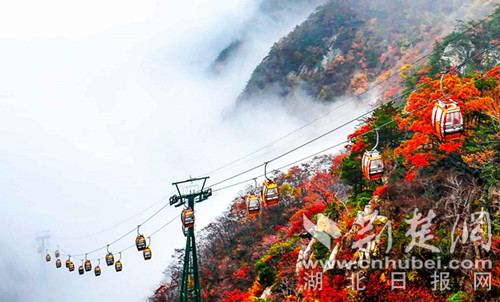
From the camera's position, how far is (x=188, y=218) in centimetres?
1706

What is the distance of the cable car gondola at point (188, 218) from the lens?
17016 millimetres

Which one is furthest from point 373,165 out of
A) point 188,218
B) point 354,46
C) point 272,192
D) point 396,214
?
point 354,46

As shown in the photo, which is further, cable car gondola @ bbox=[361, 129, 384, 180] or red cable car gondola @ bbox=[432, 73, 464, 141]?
cable car gondola @ bbox=[361, 129, 384, 180]

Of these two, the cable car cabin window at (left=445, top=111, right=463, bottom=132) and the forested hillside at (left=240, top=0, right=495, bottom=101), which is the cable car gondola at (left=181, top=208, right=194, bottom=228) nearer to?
the cable car cabin window at (left=445, top=111, right=463, bottom=132)

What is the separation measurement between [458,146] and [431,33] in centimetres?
3808

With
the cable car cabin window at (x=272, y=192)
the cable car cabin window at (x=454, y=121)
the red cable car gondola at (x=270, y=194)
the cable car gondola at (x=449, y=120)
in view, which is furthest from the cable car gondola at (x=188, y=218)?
the cable car cabin window at (x=454, y=121)

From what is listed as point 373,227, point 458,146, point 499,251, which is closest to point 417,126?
point 458,146

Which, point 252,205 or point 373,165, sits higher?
point 373,165

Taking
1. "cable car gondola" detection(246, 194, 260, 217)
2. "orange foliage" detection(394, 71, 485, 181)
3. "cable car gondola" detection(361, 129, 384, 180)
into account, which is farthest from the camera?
"orange foliage" detection(394, 71, 485, 181)

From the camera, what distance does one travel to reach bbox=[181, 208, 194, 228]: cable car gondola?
1702 centimetres

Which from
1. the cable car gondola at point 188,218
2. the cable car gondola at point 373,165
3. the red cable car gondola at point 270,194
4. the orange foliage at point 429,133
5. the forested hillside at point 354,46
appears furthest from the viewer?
the forested hillside at point 354,46

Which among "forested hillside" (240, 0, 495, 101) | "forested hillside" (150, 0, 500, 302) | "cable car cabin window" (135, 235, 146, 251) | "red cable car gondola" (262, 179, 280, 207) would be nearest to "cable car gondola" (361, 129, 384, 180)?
"forested hillside" (150, 0, 500, 302)

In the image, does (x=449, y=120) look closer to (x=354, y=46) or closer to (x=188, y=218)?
(x=188, y=218)

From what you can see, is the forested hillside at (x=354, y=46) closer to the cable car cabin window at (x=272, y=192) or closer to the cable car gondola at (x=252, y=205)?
the cable car gondola at (x=252, y=205)
